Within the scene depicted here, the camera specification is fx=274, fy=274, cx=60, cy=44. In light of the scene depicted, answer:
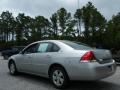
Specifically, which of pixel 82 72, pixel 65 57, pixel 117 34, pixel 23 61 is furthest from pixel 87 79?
pixel 117 34

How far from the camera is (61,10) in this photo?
50344 millimetres

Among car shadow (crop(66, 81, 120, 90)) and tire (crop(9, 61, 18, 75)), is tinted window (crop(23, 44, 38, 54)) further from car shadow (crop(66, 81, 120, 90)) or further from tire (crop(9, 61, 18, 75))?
car shadow (crop(66, 81, 120, 90))

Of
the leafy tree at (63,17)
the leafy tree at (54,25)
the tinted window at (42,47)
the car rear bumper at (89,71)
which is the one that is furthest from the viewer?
the leafy tree at (54,25)

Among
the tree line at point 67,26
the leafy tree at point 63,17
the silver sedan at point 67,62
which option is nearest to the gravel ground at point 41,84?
the silver sedan at point 67,62

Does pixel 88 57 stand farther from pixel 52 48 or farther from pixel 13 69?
pixel 13 69

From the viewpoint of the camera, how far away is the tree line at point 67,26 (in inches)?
1541

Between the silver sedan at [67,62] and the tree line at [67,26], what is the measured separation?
26922mm

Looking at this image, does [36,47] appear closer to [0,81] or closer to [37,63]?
[37,63]

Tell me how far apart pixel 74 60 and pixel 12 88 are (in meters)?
2.17

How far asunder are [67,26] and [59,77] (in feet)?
146

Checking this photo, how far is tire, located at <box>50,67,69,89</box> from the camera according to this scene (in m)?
8.23

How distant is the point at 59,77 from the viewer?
27.6 feet

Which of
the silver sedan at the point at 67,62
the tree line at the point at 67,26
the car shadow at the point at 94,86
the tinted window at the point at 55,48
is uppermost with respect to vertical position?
the tree line at the point at 67,26

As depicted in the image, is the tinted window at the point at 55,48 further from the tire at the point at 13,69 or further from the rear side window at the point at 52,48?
the tire at the point at 13,69
